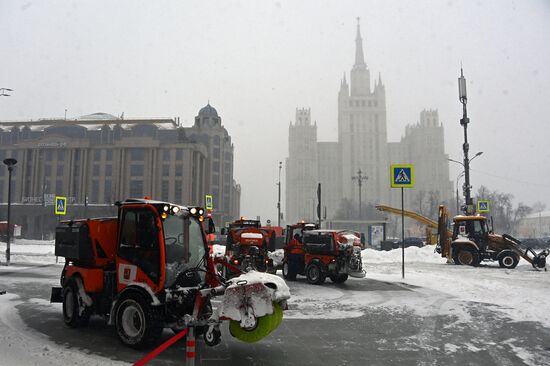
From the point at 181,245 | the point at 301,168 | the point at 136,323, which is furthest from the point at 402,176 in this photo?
the point at 301,168

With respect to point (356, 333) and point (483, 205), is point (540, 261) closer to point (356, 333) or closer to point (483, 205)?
point (483, 205)

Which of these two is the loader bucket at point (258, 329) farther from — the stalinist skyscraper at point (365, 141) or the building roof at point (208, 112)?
the stalinist skyscraper at point (365, 141)

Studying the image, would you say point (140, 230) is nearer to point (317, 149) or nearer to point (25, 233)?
point (25, 233)

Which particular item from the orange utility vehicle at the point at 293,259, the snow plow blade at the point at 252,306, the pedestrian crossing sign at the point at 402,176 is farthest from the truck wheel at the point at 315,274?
the snow plow blade at the point at 252,306

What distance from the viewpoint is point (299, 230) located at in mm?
18062

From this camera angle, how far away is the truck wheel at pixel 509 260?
904 inches

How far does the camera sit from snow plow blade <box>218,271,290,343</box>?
20.1 feet

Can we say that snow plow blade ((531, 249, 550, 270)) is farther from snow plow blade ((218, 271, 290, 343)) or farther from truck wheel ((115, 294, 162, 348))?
truck wheel ((115, 294, 162, 348))

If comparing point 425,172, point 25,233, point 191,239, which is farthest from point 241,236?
point 425,172

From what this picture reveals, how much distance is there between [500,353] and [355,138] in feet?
530

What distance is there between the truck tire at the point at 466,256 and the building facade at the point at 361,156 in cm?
12426

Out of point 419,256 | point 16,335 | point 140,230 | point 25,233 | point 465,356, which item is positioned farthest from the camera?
point 25,233

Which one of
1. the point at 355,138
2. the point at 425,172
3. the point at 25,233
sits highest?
the point at 355,138

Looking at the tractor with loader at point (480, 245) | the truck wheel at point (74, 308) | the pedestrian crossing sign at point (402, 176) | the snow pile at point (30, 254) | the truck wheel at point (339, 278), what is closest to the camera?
the truck wheel at point (74, 308)
